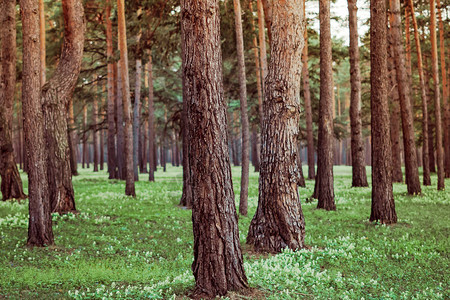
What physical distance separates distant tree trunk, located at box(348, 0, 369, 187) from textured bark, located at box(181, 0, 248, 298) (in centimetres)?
1429

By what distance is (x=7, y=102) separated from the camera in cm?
1496

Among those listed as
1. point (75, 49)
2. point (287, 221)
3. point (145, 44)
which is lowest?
point (287, 221)

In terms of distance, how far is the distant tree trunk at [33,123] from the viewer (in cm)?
779

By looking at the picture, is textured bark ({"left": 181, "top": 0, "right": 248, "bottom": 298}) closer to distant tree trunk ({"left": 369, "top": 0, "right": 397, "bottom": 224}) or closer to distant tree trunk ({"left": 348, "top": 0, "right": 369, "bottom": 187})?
distant tree trunk ({"left": 369, "top": 0, "right": 397, "bottom": 224})

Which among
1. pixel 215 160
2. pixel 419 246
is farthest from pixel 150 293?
pixel 419 246

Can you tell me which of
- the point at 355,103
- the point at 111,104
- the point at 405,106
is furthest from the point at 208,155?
the point at 111,104

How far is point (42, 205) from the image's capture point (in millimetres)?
7949

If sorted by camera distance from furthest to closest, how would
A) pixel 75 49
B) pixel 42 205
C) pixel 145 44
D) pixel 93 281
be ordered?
1. pixel 145 44
2. pixel 75 49
3. pixel 42 205
4. pixel 93 281

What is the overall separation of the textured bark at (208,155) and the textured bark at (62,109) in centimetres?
760

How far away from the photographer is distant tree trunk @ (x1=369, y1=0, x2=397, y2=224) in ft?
35.2

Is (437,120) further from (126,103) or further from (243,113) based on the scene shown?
(126,103)

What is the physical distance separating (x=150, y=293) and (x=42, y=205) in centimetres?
386

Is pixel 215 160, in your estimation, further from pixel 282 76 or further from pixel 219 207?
pixel 282 76

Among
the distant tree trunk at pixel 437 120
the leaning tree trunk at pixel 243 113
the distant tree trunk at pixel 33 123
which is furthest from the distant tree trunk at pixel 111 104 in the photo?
the distant tree trunk at pixel 437 120
